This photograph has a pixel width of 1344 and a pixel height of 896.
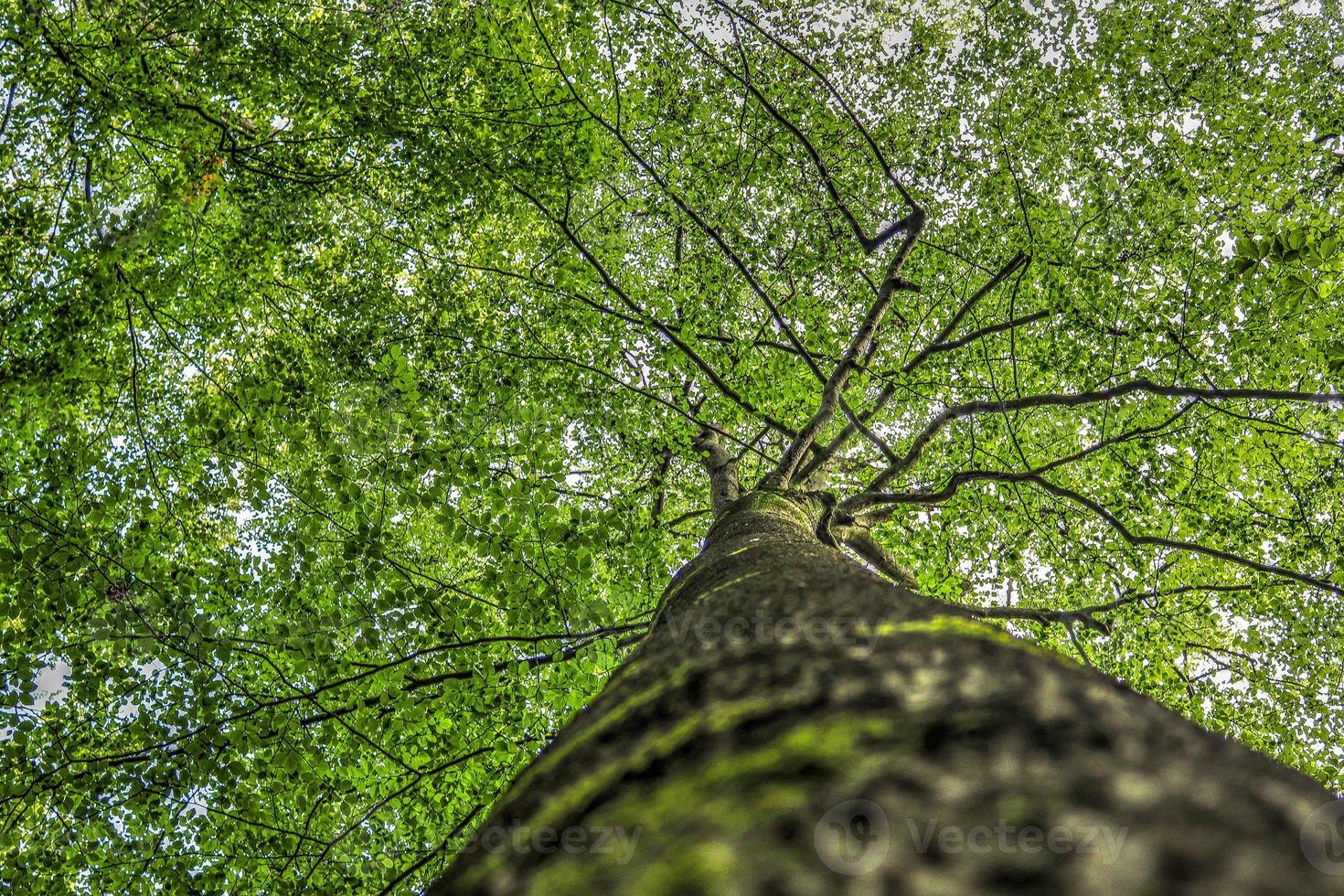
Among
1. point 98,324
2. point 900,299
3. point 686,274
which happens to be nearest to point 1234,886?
point 98,324

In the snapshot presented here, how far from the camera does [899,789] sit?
3.04 ft

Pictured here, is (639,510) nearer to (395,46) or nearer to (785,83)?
(785,83)

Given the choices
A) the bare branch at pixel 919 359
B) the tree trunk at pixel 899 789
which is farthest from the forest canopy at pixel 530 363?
the tree trunk at pixel 899 789

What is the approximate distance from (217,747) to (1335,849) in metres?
6.06

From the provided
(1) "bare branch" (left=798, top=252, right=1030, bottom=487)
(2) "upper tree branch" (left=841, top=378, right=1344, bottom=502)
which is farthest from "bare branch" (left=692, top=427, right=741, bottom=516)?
(2) "upper tree branch" (left=841, top=378, right=1344, bottom=502)

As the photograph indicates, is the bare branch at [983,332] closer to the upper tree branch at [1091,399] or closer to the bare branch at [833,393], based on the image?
the bare branch at [833,393]

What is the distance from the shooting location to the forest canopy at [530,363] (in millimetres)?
5137

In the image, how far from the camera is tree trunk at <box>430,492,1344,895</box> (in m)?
0.75

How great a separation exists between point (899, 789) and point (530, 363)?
315 inches

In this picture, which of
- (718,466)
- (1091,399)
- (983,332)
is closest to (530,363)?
(718,466)

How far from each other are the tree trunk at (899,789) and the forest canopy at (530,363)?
3546 millimetres

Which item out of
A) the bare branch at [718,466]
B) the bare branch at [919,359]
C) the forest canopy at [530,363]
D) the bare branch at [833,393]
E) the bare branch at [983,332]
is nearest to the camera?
the forest canopy at [530,363]

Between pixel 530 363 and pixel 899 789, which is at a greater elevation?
pixel 530 363

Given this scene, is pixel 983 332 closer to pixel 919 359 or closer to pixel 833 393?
pixel 919 359
